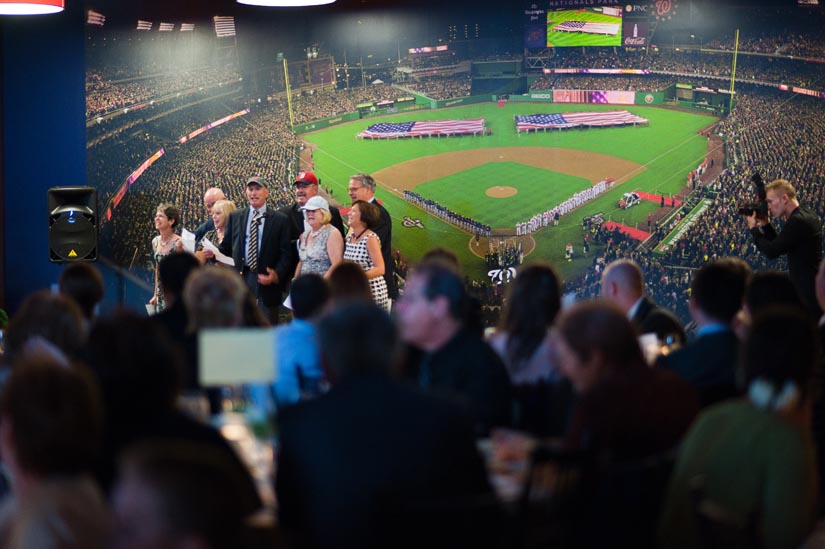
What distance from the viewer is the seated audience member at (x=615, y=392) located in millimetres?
2816

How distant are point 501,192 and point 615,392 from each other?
259 inches

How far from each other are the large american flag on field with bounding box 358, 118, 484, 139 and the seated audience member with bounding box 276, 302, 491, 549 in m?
7.16

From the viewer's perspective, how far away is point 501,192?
9.34 meters

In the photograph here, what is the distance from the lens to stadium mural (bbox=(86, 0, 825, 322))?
354 inches

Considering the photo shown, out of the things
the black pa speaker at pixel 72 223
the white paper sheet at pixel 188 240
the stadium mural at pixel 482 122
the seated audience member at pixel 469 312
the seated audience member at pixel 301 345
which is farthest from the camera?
the stadium mural at pixel 482 122

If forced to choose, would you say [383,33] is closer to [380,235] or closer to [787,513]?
[380,235]

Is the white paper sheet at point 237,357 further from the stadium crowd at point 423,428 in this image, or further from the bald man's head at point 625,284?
the bald man's head at point 625,284

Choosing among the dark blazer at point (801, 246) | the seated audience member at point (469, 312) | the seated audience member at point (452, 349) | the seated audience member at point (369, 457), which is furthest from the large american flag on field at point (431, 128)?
the seated audience member at point (369, 457)

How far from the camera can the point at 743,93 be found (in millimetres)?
9047

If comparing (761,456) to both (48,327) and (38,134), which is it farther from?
(38,134)

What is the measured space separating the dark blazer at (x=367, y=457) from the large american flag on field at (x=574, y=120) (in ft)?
23.7

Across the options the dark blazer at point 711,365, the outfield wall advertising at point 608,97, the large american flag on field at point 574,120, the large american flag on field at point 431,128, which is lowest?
the dark blazer at point 711,365

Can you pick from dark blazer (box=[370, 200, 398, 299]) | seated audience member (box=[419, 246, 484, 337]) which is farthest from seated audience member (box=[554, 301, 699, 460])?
Answer: dark blazer (box=[370, 200, 398, 299])

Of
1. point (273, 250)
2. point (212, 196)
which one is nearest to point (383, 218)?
point (273, 250)
